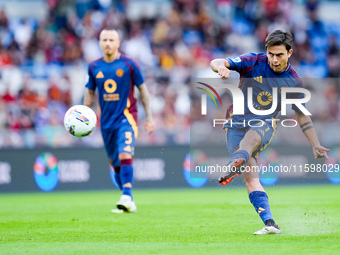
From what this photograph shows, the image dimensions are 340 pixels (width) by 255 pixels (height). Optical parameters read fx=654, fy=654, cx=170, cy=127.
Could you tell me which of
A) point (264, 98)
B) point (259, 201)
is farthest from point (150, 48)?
point (259, 201)

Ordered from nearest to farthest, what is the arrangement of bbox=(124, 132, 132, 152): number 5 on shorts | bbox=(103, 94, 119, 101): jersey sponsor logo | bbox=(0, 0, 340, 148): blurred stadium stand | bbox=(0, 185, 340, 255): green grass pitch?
bbox=(0, 185, 340, 255): green grass pitch → bbox=(124, 132, 132, 152): number 5 on shorts → bbox=(103, 94, 119, 101): jersey sponsor logo → bbox=(0, 0, 340, 148): blurred stadium stand

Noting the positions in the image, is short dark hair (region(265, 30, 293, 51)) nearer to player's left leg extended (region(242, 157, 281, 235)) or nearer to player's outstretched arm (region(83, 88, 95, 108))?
player's left leg extended (region(242, 157, 281, 235))

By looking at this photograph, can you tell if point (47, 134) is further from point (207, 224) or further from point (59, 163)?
point (207, 224)

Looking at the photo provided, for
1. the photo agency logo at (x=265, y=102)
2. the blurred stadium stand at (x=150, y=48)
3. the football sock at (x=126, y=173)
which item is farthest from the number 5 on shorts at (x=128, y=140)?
the blurred stadium stand at (x=150, y=48)

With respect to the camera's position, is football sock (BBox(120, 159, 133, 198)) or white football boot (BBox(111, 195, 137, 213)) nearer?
white football boot (BBox(111, 195, 137, 213))

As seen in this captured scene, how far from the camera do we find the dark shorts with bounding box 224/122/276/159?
7145mm

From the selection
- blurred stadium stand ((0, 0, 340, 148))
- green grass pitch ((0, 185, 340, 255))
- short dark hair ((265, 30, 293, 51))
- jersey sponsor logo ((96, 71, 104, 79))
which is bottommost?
green grass pitch ((0, 185, 340, 255))

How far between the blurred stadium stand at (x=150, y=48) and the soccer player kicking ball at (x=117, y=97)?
4.91m

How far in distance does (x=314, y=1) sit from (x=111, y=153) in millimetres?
14232

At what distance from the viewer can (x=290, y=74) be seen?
730 cm

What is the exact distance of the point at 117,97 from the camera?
10.4 meters

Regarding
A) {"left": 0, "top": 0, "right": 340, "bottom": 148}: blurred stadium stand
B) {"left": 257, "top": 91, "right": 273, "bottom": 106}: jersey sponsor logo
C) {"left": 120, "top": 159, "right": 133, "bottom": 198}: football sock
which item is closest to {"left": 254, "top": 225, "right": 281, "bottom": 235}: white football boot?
{"left": 257, "top": 91, "right": 273, "bottom": 106}: jersey sponsor logo

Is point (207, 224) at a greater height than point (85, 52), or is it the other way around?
point (85, 52)

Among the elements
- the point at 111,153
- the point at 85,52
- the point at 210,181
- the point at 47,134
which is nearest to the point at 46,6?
the point at 85,52
